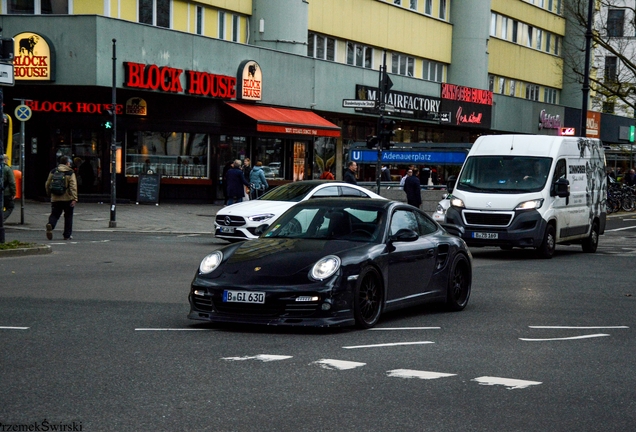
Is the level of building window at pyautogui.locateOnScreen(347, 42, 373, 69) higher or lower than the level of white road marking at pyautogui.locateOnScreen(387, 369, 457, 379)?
higher

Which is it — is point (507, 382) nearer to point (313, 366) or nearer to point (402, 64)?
point (313, 366)

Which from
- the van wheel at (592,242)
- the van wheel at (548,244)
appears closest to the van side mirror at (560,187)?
the van wheel at (548,244)

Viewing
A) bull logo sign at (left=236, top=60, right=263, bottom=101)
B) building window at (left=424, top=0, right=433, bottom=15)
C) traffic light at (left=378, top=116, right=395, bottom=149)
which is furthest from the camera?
building window at (left=424, top=0, right=433, bottom=15)

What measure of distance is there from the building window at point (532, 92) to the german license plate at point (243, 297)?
189 ft

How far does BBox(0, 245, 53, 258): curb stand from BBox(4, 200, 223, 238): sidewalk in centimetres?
510

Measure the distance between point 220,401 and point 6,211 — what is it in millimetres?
19209

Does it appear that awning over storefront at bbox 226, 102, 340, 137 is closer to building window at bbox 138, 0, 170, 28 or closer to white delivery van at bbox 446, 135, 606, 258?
building window at bbox 138, 0, 170, 28

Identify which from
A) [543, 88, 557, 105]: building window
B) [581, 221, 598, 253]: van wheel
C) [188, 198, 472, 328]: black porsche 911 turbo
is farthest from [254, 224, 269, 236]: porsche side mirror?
[543, 88, 557, 105]: building window

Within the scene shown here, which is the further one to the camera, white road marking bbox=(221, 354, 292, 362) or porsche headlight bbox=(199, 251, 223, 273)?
porsche headlight bbox=(199, 251, 223, 273)

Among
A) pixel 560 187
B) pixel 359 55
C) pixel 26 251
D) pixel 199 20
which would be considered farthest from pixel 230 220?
pixel 359 55

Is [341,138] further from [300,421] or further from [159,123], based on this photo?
[300,421]

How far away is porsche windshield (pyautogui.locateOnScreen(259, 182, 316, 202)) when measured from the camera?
21906 mm

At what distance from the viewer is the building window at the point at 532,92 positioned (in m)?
65.2

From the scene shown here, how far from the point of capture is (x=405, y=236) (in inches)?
423
